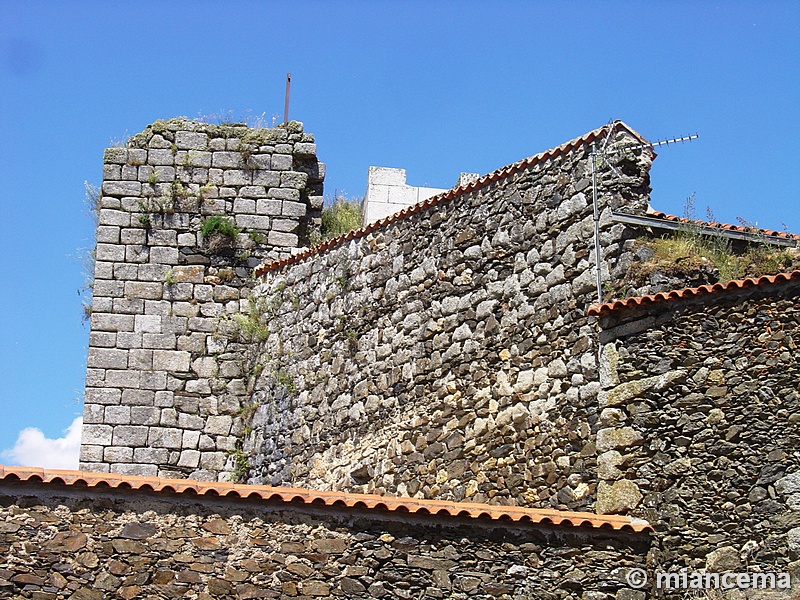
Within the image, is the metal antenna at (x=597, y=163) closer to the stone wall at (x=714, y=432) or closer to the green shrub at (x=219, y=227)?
the stone wall at (x=714, y=432)

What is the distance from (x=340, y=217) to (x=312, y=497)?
887cm

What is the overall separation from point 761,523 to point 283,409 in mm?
7642

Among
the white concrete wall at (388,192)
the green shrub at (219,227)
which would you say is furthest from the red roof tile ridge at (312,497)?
the green shrub at (219,227)

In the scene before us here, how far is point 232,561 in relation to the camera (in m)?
9.09

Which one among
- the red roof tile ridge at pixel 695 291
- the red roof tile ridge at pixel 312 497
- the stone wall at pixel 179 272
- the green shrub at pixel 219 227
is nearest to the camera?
the red roof tile ridge at pixel 312 497

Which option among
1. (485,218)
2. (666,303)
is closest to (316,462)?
(485,218)

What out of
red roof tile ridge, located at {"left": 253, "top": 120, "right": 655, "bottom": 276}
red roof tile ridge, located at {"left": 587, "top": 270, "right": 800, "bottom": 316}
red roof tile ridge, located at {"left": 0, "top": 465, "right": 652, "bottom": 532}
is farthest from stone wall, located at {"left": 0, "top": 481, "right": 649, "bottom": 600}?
red roof tile ridge, located at {"left": 253, "top": 120, "right": 655, "bottom": 276}

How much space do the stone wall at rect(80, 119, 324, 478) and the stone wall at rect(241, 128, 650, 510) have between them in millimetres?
911

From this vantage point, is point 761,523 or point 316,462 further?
point 316,462

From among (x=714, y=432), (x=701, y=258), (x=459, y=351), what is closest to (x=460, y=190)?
(x=459, y=351)

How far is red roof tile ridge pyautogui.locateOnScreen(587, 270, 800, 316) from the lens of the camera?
370 inches

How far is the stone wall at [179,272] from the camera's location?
16188 millimetres

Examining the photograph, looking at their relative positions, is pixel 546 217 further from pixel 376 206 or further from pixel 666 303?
pixel 376 206

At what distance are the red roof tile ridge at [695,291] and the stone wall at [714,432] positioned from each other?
57mm
